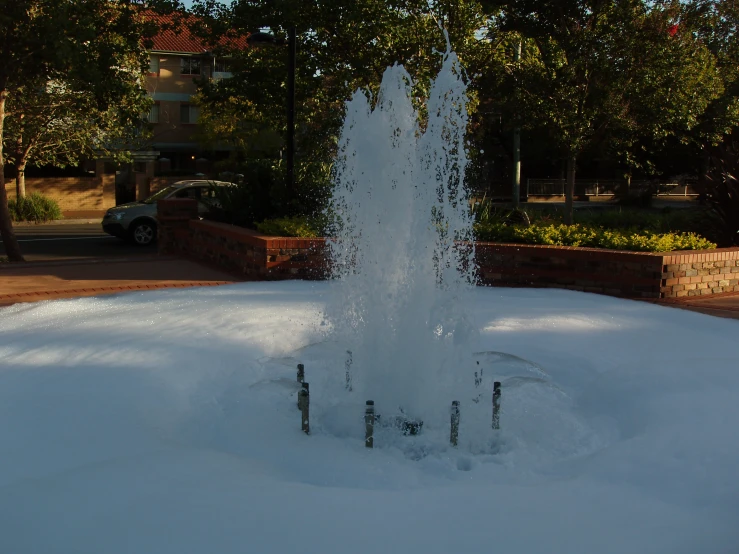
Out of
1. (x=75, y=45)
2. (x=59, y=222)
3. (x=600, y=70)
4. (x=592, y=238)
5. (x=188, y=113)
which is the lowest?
(x=59, y=222)

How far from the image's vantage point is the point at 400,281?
6.41 metres

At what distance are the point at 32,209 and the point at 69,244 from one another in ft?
28.7

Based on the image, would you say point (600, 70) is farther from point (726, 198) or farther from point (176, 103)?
point (176, 103)

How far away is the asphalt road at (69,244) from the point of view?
18203mm

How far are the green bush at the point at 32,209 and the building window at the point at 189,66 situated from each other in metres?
17.7

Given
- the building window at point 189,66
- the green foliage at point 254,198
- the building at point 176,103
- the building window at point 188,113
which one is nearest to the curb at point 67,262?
the green foliage at point 254,198

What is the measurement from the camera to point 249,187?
44.0 ft

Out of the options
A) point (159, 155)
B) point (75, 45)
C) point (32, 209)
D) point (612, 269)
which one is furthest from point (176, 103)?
point (612, 269)

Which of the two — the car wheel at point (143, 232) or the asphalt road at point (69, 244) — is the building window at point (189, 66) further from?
the car wheel at point (143, 232)

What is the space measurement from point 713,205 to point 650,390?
6.76 meters

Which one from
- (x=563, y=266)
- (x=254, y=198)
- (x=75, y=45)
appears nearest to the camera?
(x=563, y=266)

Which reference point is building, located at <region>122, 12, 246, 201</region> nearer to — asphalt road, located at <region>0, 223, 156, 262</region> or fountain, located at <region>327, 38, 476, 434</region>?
asphalt road, located at <region>0, 223, 156, 262</region>

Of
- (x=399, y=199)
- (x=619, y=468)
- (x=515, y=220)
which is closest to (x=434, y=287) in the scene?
(x=399, y=199)

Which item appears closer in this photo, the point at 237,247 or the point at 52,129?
the point at 237,247
